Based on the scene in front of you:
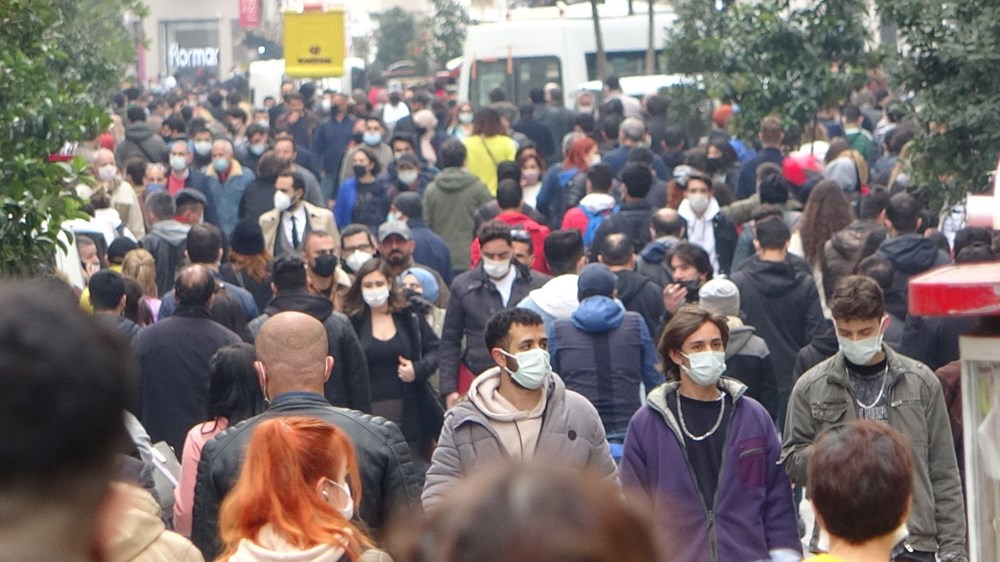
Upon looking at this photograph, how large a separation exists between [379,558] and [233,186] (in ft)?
37.1

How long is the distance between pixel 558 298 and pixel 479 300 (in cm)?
39

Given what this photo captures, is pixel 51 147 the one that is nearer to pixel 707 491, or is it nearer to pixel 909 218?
pixel 707 491

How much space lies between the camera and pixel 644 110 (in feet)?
66.2

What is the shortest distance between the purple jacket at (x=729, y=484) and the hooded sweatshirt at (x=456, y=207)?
7326 mm

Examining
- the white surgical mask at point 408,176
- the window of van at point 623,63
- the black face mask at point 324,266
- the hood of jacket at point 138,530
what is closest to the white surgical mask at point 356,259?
the black face mask at point 324,266

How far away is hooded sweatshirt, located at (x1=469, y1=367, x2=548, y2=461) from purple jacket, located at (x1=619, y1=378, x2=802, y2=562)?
335 millimetres

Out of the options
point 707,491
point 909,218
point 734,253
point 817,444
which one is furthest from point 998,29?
point 817,444

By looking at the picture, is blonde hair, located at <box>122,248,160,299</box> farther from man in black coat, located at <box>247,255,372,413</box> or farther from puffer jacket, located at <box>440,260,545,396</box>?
puffer jacket, located at <box>440,260,545,396</box>

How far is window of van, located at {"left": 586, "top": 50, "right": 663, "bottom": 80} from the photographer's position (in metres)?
24.8

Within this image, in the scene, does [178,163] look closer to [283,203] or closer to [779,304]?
[283,203]

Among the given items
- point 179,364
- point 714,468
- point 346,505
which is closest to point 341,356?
point 179,364

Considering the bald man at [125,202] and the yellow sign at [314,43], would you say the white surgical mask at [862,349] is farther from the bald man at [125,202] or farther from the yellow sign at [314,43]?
the yellow sign at [314,43]

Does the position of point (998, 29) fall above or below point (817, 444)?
above

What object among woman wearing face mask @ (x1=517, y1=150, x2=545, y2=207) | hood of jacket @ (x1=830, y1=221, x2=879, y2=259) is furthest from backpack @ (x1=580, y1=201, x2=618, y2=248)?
woman wearing face mask @ (x1=517, y1=150, x2=545, y2=207)
